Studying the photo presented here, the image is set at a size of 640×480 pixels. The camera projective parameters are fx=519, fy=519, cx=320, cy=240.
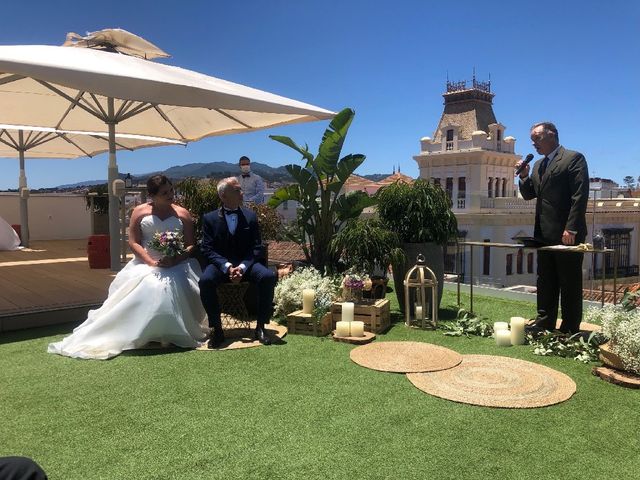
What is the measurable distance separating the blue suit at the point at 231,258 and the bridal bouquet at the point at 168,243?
0.75ft

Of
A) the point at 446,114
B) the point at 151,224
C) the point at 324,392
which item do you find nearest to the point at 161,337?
the point at 151,224

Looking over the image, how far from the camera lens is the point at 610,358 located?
381cm

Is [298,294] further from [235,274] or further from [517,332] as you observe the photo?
[517,332]

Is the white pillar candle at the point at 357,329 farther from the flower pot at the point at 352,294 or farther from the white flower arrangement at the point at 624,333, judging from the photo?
the white flower arrangement at the point at 624,333

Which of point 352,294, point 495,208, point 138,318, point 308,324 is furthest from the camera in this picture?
point 495,208

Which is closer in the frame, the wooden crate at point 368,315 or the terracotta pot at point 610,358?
the terracotta pot at point 610,358

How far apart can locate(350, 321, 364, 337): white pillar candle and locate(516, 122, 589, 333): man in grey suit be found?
167 centimetres

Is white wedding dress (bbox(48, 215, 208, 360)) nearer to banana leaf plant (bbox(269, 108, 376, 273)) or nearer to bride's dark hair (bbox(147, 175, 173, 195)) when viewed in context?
bride's dark hair (bbox(147, 175, 173, 195))

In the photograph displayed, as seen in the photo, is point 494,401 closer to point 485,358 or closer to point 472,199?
point 485,358

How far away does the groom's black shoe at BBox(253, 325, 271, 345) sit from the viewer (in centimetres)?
466

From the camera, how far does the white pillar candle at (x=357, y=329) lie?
4801 mm

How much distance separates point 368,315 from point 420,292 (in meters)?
0.67

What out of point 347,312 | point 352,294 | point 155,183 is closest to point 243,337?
point 347,312

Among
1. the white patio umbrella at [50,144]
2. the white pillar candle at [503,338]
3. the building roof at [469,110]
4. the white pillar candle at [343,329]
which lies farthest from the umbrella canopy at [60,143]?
the building roof at [469,110]
